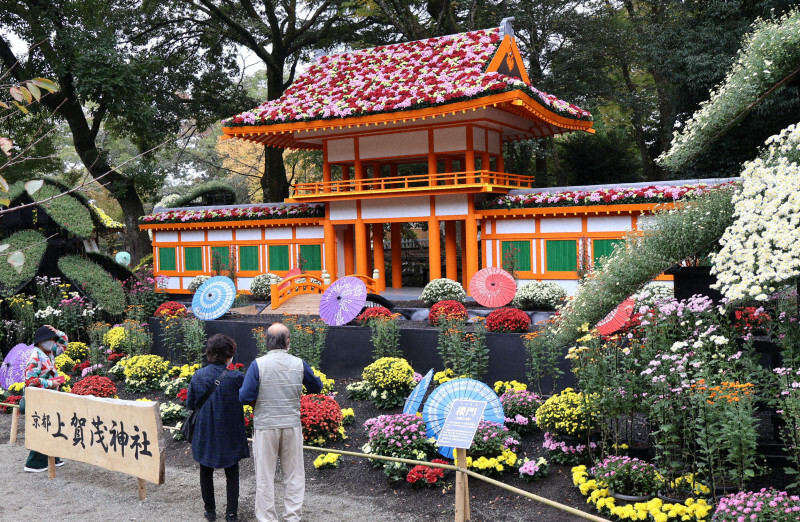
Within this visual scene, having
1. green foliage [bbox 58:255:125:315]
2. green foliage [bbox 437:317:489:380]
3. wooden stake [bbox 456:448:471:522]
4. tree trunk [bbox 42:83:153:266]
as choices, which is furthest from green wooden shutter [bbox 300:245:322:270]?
wooden stake [bbox 456:448:471:522]

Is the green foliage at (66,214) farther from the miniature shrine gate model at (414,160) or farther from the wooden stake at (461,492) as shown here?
the wooden stake at (461,492)

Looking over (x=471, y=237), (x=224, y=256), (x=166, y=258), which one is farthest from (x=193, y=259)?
(x=471, y=237)

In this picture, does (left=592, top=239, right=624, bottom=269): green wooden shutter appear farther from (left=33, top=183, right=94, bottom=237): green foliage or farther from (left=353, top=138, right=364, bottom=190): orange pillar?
(left=33, top=183, right=94, bottom=237): green foliage

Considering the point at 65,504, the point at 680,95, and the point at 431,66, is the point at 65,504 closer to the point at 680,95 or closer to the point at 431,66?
the point at 431,66

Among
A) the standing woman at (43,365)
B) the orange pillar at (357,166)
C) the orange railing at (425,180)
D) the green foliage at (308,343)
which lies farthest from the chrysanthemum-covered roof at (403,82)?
the standing woman at (43,365)

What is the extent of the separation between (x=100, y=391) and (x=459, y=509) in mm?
6850

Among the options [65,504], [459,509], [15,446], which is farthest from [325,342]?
[459,509]

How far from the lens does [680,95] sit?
23047mm

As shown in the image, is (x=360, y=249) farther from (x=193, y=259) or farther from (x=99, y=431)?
(x=99, y=431)

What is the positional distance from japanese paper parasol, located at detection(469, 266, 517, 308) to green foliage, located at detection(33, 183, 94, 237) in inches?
387

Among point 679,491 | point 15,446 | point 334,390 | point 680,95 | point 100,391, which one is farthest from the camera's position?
point 680,95

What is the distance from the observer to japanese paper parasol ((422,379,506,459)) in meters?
7.62

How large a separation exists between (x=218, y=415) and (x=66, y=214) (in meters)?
12.6

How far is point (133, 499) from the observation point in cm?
720
